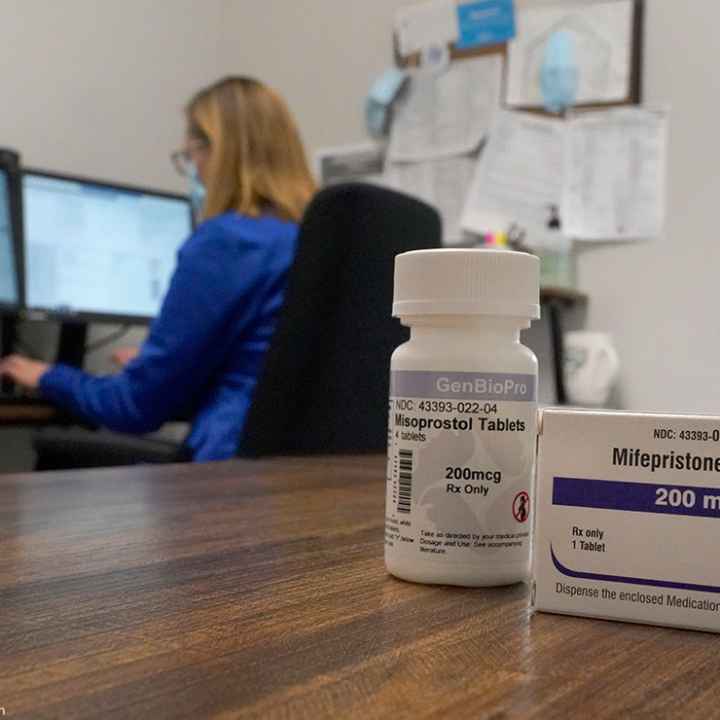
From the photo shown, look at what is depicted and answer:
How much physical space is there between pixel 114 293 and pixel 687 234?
1300 mm

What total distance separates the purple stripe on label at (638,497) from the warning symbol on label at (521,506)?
0.11 ft

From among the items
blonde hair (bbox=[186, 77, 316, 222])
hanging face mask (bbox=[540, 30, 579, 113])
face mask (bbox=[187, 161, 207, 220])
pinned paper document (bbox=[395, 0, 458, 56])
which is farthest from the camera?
pinned paper document (bbox=[395, 0, 458, 56])

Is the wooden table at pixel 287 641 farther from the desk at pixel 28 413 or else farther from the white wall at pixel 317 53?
the white wall at pixel 317 53

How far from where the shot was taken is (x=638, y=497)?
14.0 inches

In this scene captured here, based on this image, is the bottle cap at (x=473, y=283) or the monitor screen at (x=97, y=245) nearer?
the bottle cap at (x=473, y=283)

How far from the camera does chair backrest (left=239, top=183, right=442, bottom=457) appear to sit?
4.00ft

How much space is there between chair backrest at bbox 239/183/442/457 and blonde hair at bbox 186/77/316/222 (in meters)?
0.36

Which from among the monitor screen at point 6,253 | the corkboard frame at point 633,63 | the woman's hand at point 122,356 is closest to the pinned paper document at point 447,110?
the corkboard frame at point 633,63

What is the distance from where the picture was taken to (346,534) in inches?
20.6

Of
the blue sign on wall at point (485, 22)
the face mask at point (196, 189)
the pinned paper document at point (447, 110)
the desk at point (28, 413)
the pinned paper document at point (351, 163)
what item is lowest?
the desk at point (28, 413)

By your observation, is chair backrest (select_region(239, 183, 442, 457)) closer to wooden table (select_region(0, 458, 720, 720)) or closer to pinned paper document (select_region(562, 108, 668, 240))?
wooden table (select_region(0, 458, 720, 720))

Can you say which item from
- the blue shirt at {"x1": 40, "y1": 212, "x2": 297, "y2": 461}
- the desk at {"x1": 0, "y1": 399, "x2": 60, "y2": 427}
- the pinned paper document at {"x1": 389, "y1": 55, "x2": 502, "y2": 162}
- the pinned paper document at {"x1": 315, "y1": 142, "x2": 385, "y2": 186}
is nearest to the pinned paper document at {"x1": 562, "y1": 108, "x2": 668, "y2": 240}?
the pinned paper document at {"x1": 389, "y1": 55, "x2": 502, "y2": 162}

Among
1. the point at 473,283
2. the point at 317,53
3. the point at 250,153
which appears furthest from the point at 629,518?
the point at 317,53

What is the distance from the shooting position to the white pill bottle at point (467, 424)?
395 millimetres
